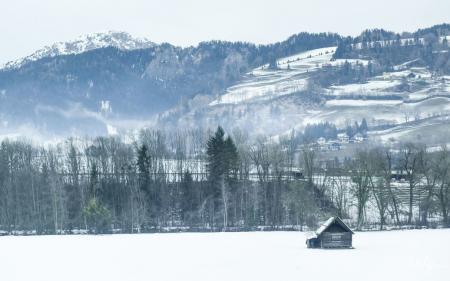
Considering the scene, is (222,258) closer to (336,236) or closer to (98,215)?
(336,236)

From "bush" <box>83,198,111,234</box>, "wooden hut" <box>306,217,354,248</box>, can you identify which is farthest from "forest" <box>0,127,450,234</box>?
"wooden hut" <box>306,217,354,248</box>

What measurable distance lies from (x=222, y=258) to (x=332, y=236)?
15954mm

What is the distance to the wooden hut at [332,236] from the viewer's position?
211 ft

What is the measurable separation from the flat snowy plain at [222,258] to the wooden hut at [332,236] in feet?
5.01

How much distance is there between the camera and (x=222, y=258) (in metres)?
53.6

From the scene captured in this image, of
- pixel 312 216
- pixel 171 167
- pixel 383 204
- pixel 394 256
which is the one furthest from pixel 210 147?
pixel 394 256

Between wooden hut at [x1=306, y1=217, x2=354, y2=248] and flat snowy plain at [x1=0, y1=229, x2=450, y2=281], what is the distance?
5.01 feet

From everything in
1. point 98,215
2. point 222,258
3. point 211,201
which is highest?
point 211,201

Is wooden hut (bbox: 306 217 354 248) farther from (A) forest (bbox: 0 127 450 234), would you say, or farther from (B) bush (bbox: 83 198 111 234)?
(B) bush (bbox: 83 198 111 234)

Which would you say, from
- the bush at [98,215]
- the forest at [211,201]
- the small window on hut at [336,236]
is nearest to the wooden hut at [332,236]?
the small window on hut at [336,236]

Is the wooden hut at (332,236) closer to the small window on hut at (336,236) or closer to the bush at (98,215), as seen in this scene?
the small window on hut at (336,236)

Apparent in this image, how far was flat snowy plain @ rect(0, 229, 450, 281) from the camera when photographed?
4425 cm

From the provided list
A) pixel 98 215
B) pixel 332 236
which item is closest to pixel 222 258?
pixel 332 236

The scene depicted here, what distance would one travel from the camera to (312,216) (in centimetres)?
8762
